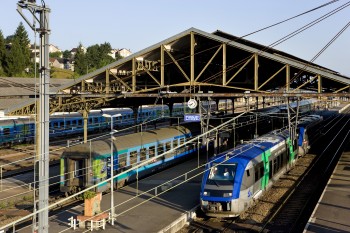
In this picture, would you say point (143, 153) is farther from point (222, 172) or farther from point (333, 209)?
point (333, 209)

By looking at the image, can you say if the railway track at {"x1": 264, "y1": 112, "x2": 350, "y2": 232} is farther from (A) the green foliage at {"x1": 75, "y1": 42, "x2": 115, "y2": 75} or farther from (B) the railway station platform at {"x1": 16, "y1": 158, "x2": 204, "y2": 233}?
(A) the green foliage at {"x1": 75, "y1": 42, "x2": 115, "y2": 75}

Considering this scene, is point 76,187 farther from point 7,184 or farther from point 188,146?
point 188,146

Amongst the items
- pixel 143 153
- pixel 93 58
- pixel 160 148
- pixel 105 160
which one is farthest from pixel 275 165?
pixel 93 58

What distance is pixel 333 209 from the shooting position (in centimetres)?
1780

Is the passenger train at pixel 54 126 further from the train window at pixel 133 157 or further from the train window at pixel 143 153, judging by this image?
the train window at pixel 133 157

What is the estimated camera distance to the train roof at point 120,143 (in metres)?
21.4

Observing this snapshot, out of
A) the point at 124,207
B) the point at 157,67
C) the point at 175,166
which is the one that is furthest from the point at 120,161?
the point at 157,67

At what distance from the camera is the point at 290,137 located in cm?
2611

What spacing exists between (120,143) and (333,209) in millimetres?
11289

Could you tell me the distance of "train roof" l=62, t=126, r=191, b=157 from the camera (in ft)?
70.2

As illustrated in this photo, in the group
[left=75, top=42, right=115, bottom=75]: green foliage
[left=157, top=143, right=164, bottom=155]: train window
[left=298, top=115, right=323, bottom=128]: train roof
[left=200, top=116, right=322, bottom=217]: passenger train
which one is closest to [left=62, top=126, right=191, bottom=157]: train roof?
[left=157, top=143, right=164, bottom=155]: train window

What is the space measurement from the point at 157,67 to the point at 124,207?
631 inches

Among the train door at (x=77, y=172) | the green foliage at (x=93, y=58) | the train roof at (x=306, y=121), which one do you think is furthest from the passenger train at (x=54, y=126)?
the green foliage at (x=93, y=58)

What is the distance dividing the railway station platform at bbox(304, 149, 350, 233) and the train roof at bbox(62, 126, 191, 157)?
33.8 ft
